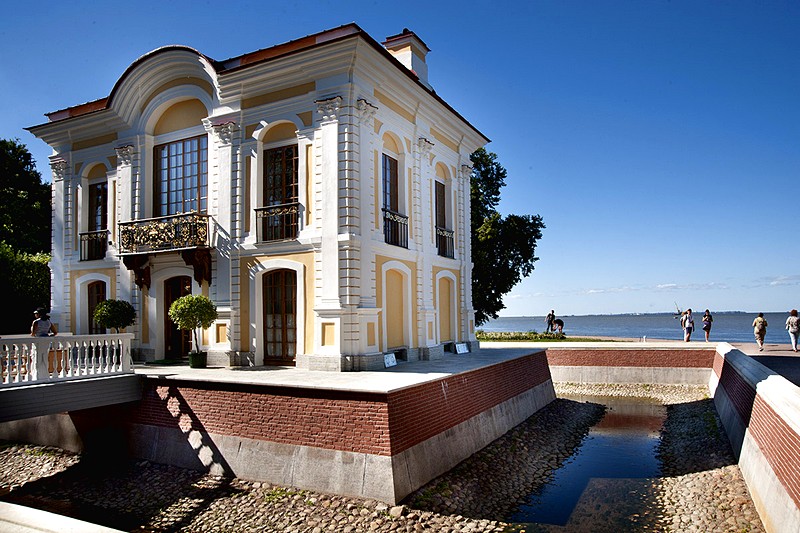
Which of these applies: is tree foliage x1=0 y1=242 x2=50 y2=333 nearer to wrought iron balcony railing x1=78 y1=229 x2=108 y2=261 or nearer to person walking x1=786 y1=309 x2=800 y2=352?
wrought iron balcony railing x1=78 y1=229 x2=108 y2=261

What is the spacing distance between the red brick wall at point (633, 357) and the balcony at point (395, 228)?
36.8 feet

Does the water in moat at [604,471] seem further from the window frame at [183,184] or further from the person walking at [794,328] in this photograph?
the window frame at [183,184]

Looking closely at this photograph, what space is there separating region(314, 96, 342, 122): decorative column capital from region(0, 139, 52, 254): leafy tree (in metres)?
24.6

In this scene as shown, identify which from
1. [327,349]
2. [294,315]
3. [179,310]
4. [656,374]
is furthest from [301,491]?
[656,374]

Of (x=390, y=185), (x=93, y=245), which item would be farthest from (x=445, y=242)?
(x=93, y=245)

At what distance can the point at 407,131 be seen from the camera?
17.4 m

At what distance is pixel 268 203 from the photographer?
51.9ft

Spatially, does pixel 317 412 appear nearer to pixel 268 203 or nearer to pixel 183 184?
pixel 268 203

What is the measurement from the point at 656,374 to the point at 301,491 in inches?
699

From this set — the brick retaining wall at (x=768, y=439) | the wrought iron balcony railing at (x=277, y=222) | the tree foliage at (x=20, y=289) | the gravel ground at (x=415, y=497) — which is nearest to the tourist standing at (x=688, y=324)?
the brick retaining wall at (x=768, y=439)

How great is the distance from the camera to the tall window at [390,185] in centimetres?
1648

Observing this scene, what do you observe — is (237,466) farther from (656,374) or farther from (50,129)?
(656,374)

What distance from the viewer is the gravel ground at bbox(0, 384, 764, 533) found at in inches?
369

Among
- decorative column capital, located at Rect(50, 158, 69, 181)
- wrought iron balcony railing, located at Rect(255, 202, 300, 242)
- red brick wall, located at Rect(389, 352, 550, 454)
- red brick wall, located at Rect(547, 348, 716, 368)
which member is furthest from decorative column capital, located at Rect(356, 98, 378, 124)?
red brick wall, located at Rect(547, 348, 716, 368)
